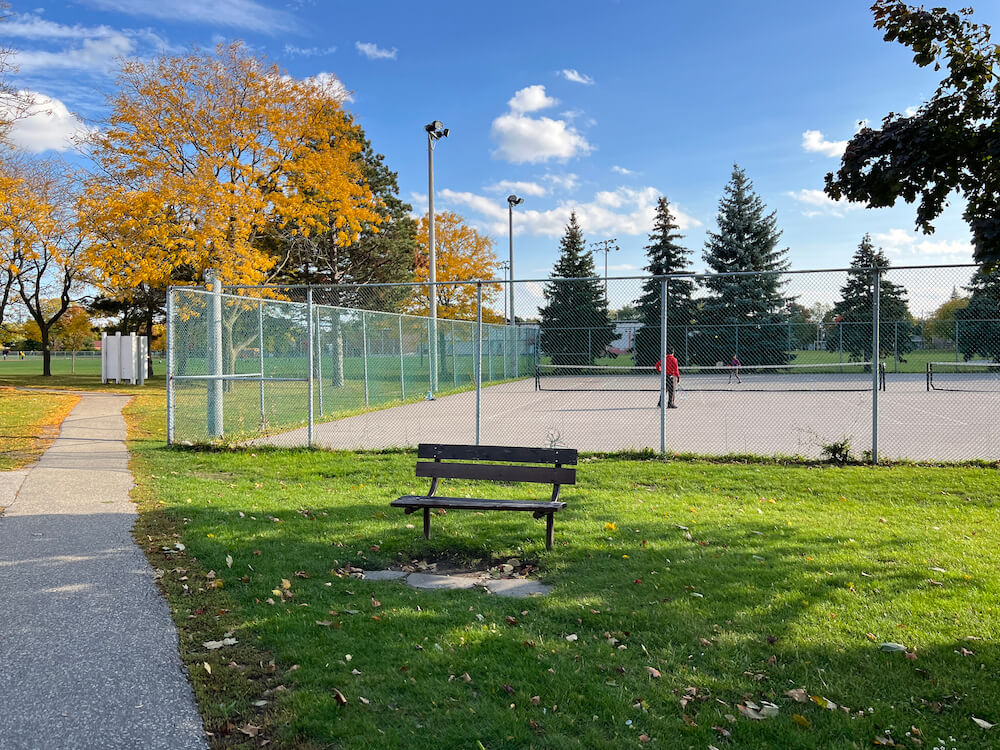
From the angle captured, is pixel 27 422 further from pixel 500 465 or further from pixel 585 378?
pixel 585 378

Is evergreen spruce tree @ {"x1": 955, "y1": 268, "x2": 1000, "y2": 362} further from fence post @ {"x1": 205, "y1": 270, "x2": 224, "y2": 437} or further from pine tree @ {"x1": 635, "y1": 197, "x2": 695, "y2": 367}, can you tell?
fence post @ {"x1": 205, "y1": 270, "x2": 224, "y2": 437}

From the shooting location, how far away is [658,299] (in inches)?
1304

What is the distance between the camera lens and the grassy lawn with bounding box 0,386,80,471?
11.0 m

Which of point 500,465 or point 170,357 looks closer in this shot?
point 500,465

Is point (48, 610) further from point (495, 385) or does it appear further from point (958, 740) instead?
point (495, 385)

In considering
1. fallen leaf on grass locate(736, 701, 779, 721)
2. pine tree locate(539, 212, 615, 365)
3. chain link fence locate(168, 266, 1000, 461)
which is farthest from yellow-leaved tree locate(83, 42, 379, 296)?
fallen leaf on grass locate(736, 701, 779, 721)

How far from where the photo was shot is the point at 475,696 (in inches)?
132

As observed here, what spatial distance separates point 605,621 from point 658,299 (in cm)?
3015

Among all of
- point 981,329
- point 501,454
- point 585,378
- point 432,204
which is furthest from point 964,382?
point 501,454

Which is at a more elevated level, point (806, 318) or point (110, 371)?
point (806, 318)

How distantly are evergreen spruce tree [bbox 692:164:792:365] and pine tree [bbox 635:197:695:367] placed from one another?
3.65 ft

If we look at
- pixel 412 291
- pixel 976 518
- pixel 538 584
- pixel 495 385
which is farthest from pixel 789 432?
pixel 412 291

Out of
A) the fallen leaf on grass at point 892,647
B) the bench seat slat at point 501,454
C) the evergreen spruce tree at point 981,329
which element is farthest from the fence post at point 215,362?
the evergreen spruce tree at point 981,329

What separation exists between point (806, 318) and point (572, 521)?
20599 millimetres
